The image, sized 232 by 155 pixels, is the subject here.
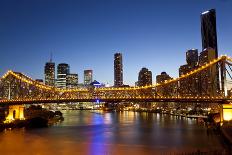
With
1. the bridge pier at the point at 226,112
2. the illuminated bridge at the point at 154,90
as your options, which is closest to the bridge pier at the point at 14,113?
the illuminated bridge at the point at 154,90

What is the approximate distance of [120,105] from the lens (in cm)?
18638

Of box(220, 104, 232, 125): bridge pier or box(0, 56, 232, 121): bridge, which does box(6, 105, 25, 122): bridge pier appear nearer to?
box(0, 56, 232, 121): bridge

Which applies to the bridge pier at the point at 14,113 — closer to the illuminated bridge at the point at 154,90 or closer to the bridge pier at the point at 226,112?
the illuminated bridge at the point at 154,90

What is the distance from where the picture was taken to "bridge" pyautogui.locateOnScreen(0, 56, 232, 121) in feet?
175

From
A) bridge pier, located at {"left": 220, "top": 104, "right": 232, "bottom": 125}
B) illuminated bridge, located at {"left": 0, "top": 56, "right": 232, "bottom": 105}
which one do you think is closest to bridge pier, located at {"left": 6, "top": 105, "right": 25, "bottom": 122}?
illuminated bridge, located at {"left": 0, "top": 56, "right": 232, "bottom": 105}

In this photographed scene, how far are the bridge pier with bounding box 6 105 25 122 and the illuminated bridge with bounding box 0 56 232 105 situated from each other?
1514 mm

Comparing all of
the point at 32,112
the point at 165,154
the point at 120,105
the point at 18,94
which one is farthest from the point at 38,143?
the point at 120,105

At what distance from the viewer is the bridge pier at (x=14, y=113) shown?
66.6 meters

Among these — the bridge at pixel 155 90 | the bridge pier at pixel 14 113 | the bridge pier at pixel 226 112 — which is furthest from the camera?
the bridge pier at pixel 14 113

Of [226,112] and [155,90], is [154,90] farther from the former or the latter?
[226,112]

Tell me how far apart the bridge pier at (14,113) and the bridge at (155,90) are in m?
1.52

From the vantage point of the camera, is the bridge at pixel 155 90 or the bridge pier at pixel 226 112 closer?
the bridge pier at pixel 226 112

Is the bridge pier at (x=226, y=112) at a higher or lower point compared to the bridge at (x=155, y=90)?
lower

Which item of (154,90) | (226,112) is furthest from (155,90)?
(226,112)
